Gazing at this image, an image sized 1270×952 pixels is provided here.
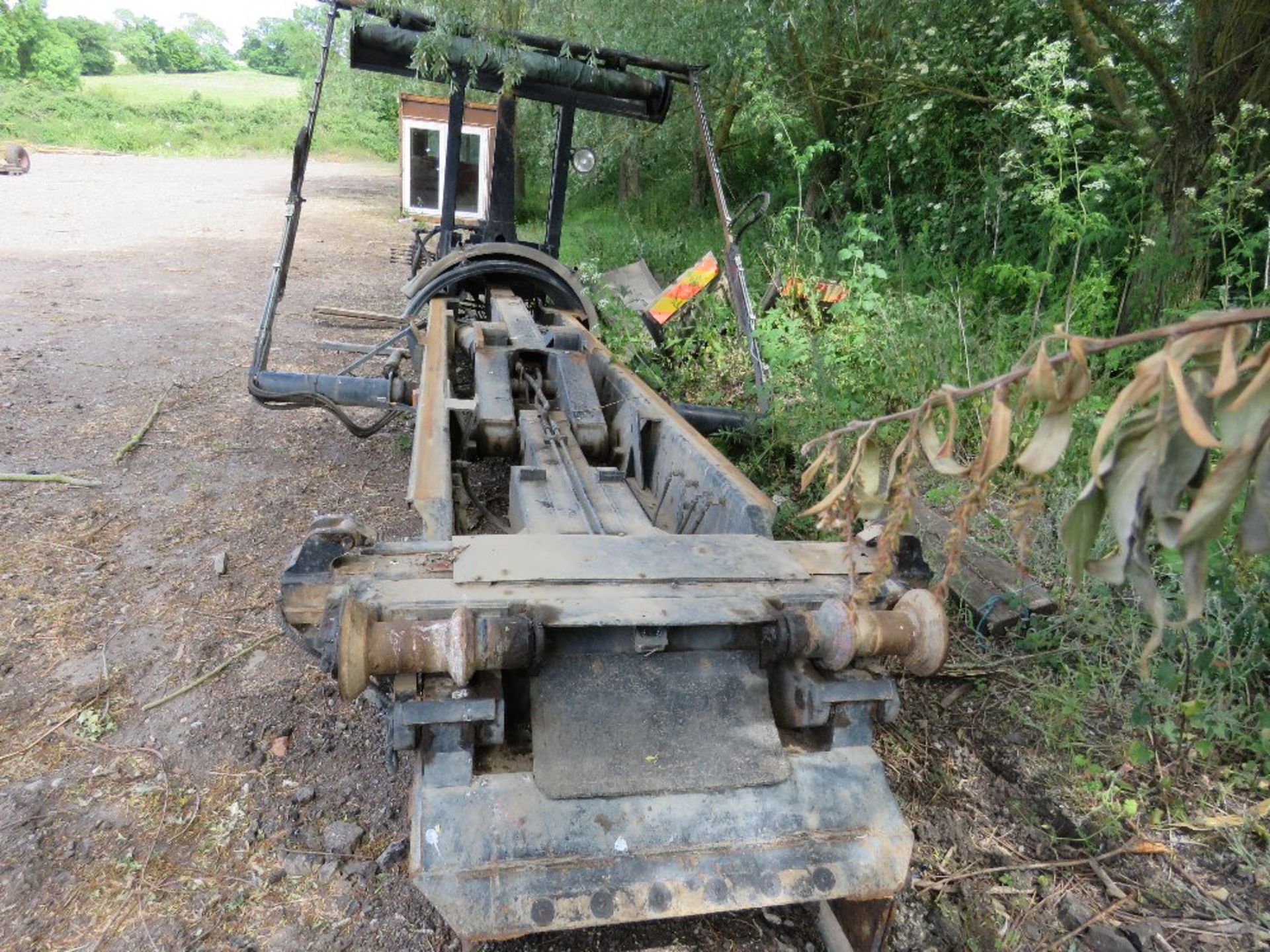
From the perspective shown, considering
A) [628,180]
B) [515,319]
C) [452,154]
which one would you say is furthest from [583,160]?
[628,180]

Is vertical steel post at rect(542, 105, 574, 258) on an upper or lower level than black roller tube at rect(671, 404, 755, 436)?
upper

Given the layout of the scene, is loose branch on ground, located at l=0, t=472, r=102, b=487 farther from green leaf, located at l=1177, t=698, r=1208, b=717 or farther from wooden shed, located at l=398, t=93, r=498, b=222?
wooden shed, located at l=398, t=93, r=498, b=222

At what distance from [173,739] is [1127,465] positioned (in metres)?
3.05

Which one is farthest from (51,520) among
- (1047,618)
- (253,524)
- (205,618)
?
(1047,618)

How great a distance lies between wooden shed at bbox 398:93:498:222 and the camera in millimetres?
11695

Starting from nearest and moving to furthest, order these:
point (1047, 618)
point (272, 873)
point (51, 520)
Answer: point (272, 873) → point (1047, 618) → point (51, 520)

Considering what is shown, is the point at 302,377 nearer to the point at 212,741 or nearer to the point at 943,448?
the point at 212,741

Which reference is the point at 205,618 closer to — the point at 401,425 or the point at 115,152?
the point at 401,425

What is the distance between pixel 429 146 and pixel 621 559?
40.1ft

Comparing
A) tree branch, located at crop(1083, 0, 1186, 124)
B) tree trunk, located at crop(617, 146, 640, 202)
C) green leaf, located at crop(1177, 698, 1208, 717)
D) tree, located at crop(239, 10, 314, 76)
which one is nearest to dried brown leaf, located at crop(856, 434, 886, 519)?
green leaf, located at crop(1177, 698, 1208, 717)

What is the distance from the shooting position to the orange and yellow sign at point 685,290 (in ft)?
25.8

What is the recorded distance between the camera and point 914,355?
518 centimetres

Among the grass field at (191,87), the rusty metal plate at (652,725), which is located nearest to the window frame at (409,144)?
the rusty metal plate at (652,725)

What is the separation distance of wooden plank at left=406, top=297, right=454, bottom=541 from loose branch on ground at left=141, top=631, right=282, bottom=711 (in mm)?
872
